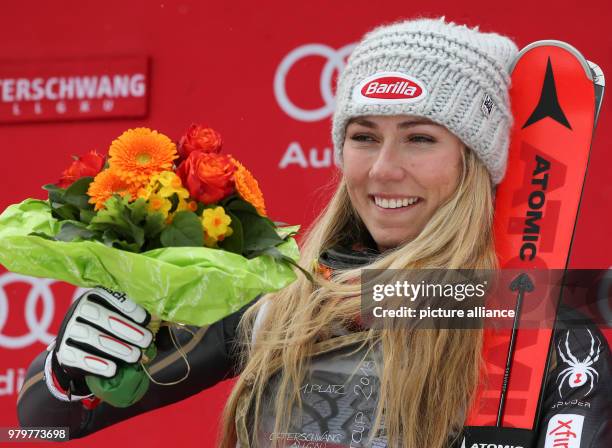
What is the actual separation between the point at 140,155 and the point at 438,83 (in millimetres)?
587

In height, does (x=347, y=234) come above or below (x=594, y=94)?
below

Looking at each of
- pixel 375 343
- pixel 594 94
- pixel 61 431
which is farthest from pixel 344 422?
pixel 594 94

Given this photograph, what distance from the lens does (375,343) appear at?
1.88 metres

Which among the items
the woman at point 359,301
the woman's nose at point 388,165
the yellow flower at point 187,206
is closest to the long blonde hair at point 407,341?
the woman at point 359,301

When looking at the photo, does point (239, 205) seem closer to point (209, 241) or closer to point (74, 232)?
point (209, 241)

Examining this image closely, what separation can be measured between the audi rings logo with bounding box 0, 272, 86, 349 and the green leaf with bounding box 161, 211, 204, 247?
1829 mm

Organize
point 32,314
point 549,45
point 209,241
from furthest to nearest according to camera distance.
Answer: point 32,314 < point 549,45 < point 209,241

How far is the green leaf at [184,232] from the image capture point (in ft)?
5.30

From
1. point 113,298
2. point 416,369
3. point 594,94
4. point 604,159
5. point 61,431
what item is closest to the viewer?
point 113,298

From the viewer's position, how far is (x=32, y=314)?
342 cm

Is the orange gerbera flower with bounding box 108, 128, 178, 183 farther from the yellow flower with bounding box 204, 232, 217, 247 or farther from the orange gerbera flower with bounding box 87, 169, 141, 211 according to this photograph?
the yellow flower with bounding box 204, 232, 217, 247

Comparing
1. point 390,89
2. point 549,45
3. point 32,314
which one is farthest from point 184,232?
point 32,314

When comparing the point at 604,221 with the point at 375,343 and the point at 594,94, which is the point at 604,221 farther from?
the point at 375,343

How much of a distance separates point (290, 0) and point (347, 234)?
1.36m
